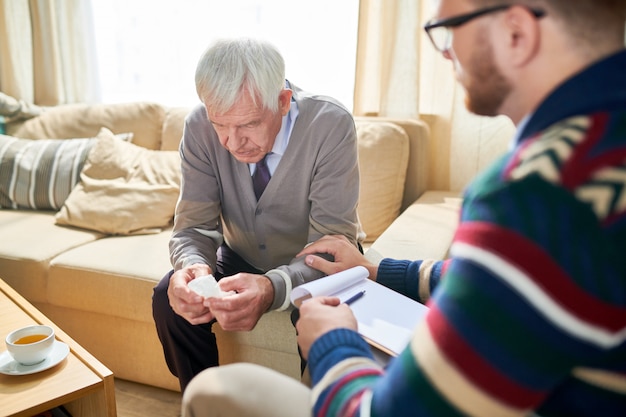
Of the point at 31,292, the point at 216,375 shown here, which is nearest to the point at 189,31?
the point at 31,292

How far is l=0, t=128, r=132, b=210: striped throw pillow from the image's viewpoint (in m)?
2.48

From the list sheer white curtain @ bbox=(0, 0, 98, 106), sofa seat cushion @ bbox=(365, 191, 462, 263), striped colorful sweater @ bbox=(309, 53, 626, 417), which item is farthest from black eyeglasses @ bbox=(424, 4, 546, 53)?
sheer white curtain @ bbox=(0, 0, 98, 106)

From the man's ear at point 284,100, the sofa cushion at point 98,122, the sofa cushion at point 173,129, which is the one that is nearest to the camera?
the man's ear at point 284,100

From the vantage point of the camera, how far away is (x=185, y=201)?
163 cm

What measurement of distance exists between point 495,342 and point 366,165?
168 cm

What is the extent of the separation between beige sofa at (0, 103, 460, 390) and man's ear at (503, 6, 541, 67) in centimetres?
103

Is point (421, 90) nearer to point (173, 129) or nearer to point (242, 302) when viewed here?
point (173, 129)

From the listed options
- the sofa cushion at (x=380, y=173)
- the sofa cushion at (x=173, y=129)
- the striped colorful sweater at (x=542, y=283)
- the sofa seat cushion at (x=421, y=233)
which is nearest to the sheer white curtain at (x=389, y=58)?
the sofa cushion at (x=380, y=173)

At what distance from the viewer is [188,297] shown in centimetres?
136

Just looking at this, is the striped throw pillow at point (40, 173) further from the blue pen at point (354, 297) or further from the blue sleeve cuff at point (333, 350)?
the blue sleeve cuff at point (333, 350)

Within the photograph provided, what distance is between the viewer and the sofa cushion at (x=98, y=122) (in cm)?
267

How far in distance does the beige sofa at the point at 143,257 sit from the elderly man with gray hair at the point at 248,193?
0.65 ft

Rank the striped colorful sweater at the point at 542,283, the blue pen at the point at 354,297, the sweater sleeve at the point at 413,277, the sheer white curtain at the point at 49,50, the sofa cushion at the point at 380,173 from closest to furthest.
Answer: the striped colorful sweater at the point at 542,283 < the blue pen at the point at 354,297 < the sweater sleeve at the point at 413,277 < the sofa cushion at the point at 380,173 < the sheer white curtain at the point at 49,50

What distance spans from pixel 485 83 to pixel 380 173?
4.89 feet
